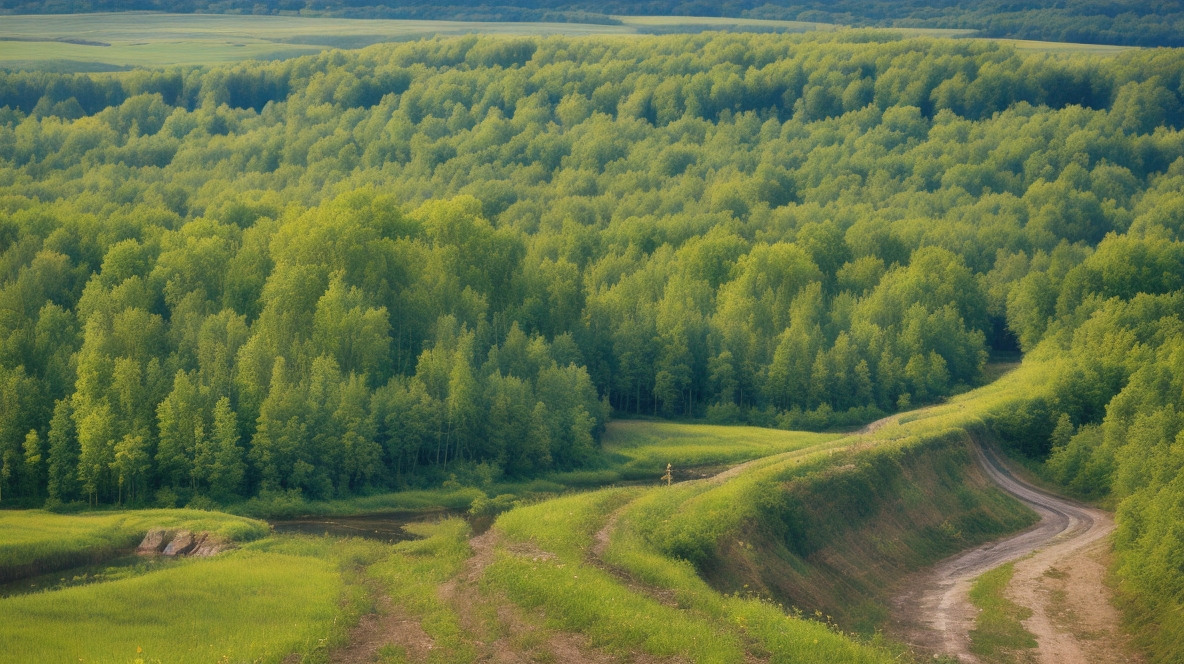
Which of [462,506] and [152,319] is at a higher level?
[152,319]

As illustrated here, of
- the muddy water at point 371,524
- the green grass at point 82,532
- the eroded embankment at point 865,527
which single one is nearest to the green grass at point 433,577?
the muddy water at point 371,524

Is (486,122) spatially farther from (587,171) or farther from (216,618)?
(216,618)

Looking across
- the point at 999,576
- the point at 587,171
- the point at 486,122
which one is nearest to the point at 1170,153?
the point at 587,171

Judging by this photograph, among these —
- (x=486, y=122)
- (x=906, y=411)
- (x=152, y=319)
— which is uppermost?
(x=486, y=122)

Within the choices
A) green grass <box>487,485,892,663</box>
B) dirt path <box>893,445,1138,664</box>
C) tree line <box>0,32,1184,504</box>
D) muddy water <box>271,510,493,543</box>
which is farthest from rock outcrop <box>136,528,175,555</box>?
dirt path <box>893,445,1138,664</box>

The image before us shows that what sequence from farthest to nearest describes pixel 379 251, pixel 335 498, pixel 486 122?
pixel 486 122
pixel 379 251
pixel 335 498

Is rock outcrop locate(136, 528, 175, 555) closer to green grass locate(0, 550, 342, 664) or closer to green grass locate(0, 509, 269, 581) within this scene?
green grass locate(0, 509, 269, 581)
